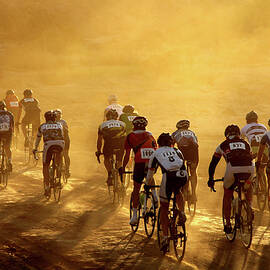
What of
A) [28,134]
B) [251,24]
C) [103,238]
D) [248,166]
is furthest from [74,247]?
[251,24]

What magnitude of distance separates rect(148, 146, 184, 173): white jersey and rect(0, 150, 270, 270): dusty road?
4.76 feet

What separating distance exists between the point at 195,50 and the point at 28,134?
42.6 m

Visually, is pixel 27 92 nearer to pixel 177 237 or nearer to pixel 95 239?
pixel 95 239

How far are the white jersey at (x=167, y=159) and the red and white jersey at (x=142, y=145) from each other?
4.96 ft

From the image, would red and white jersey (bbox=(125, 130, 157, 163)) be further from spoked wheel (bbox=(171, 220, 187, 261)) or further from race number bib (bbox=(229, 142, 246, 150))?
spoked wheel (bbox=(171, 220, 187, 261))

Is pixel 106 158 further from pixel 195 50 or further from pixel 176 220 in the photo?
pixel 195 50

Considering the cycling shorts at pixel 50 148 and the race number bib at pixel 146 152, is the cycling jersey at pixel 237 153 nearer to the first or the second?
the race number bib at pixel 146 152

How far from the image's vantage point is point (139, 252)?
35.1ft

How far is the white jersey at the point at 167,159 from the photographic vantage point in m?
10.1

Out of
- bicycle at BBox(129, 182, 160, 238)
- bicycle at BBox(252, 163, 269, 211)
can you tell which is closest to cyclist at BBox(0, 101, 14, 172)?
bicycle at BBox(129, 182, 160, 238)

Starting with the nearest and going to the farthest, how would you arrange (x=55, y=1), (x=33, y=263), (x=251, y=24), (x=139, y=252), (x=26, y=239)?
(x=33, y=263) < (x=139, y=252) < (x=26, y=239) < (x=251, y=24) < (x=55, y=1)

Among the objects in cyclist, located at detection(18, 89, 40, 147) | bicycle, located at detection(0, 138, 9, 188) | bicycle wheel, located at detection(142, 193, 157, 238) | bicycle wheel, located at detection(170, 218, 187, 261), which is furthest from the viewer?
cyclist, located at detection(18, 89, 40, 147)

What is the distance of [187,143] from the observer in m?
14.2

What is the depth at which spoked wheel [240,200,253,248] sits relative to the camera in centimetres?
1062
